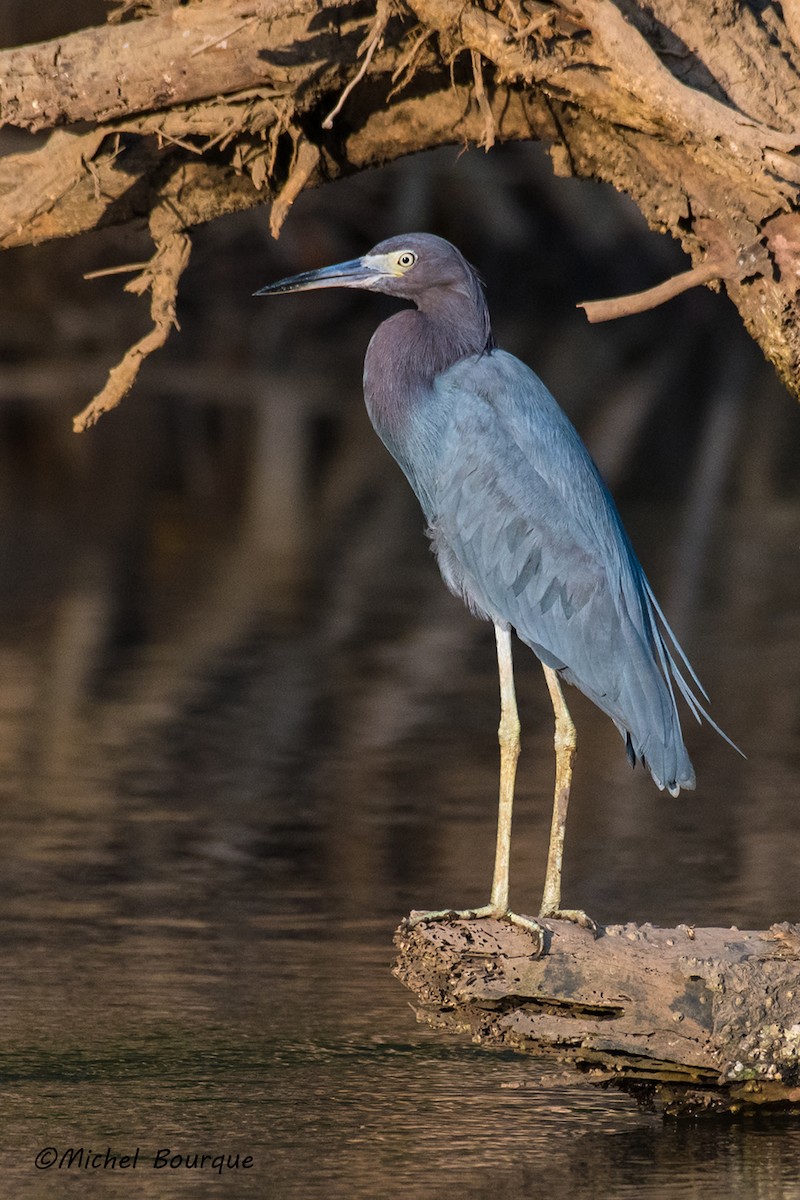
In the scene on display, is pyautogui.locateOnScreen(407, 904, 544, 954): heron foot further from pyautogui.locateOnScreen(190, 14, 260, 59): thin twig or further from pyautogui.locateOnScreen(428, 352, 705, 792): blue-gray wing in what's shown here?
pyautogui.locateOnScreen(190, 14, 260, 59): thin twig

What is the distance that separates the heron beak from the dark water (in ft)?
5.99

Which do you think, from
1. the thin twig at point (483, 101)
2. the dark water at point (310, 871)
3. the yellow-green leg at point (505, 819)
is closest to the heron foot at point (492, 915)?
the yellow-green leg at point (505, 819)

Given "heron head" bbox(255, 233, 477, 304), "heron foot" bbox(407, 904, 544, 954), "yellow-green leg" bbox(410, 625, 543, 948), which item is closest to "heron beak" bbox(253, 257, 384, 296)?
"heron head" bbox(255, 233, 477, 304)

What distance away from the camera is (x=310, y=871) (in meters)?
6.73

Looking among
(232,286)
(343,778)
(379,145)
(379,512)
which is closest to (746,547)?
(379,512)

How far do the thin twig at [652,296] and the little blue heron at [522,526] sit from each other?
23 centimetres

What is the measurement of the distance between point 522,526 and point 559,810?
2.36 feet

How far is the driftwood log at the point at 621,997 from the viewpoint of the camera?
4.73m

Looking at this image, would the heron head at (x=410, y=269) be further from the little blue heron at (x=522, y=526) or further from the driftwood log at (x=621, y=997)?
the driftwood log at (x=621, y=997)

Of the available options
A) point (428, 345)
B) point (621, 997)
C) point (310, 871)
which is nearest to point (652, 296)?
point (428, 345)

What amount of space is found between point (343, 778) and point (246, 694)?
1.56 metres

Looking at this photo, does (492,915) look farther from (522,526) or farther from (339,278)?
(339,278)

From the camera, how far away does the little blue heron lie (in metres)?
5.28

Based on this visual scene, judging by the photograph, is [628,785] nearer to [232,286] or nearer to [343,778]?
[343,778]
